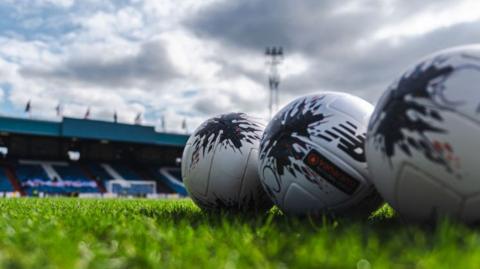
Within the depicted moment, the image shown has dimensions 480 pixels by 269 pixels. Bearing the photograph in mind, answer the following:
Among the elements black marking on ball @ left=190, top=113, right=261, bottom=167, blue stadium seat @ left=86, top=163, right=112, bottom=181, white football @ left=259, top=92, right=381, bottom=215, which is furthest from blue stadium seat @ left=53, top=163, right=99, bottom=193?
white football @ left=259, top=92, right=381, bottom=215

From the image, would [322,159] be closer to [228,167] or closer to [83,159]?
[228,167]

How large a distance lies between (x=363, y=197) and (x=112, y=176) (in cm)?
3432

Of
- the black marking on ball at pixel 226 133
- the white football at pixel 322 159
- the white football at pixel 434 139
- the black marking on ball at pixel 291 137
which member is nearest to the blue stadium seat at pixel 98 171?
the black marking on ball at pixel 226 133

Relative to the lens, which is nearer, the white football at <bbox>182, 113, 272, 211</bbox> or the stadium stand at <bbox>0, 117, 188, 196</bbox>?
the white football at <bbox>182, 113, 272, 211</bbox>

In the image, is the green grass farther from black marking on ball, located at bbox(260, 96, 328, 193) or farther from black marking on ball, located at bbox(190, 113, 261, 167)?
black marking on ball, located at bbox(190, 113, 261, 167)

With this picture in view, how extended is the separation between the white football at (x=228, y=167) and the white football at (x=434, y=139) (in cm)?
195

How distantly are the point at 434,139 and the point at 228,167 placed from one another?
2512 millimetres

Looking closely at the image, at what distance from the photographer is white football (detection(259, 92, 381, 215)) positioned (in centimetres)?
381

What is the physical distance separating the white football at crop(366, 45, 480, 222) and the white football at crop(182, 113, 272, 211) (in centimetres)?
195

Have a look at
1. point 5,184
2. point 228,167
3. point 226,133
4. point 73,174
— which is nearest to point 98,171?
point 73,174

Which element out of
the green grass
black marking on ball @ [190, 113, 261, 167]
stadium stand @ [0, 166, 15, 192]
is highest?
black marking on ball @ [190, 113, 261, 167]

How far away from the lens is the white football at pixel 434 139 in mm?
2760

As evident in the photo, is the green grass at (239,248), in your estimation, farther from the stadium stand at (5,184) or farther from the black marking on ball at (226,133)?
the stadium stand at (5,184)

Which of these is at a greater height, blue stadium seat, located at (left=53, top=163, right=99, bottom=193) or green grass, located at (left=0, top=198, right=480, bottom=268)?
green grass, located at (left=0, top=198, right=480, bottom=268)
